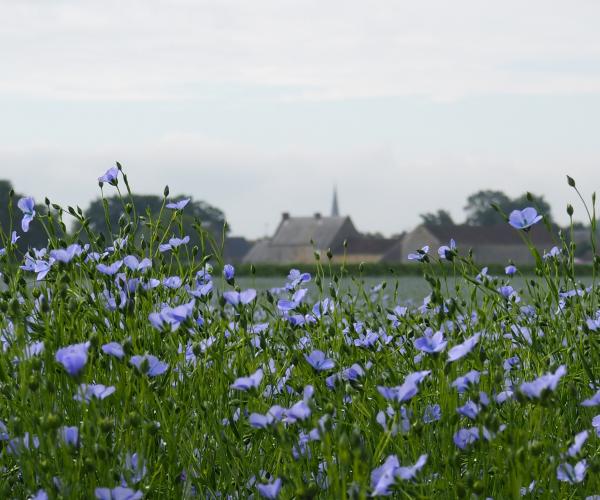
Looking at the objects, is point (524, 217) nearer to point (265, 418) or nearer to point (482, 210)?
point (265, 418)

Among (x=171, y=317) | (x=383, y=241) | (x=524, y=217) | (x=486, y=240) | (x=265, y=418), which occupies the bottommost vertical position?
(x=383, y=241)

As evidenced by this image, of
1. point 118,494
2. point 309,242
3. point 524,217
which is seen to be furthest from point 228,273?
point 309,242

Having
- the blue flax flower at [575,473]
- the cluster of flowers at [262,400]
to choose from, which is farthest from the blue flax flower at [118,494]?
the blue flax flower at [575,473]

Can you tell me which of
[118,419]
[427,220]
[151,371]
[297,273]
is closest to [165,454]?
[118,419]

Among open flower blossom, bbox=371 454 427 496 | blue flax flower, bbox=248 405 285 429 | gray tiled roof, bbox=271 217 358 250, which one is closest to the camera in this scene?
open flower blossom, bbox=371 454 427 496

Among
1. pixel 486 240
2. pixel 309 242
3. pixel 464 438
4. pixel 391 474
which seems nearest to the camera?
pixel 391 474

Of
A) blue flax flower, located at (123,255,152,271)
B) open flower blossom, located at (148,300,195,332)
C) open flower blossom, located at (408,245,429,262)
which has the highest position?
blue flax flower, located at (123,255,152,271)

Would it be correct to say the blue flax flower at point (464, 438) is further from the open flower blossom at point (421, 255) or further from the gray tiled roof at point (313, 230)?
the gray tiled roof at point (313, 230)

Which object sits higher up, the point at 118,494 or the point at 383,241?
the point at 118,494

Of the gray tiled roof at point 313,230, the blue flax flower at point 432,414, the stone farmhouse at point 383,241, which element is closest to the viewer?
the blue flax flower at point 432,414

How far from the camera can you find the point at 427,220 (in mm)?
77438

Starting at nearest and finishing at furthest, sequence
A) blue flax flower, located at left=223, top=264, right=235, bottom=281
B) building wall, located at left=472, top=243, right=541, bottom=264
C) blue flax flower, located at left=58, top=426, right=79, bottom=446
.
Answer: blue flax flower, located at left=58, top=426, right=79, bottom=446 < blue flax flower, located at left=223, top=264, right=235, bottom=281 < building wall, located at left=472, top=243, right=541, bottom=264

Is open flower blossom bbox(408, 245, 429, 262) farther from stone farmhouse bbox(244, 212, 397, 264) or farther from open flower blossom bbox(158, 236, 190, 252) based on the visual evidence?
stone farmhouse bbox(244, 212, 397, 264)

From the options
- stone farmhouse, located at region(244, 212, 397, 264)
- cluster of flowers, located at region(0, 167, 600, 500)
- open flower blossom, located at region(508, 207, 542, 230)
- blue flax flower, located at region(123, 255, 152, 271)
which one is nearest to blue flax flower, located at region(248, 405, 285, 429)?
cluster of flowers, located at region(0, 167, 600, 500)
